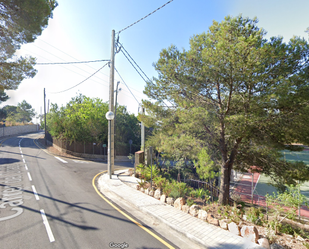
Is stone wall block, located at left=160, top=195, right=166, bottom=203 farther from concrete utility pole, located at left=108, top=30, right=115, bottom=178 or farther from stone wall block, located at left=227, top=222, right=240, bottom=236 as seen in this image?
concrete utility pole, located at left=108, top=30, right=115, bottom=178

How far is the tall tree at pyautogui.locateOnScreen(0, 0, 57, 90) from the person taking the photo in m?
8.75

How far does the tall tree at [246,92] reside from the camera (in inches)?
233

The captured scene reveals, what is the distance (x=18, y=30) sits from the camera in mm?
9477

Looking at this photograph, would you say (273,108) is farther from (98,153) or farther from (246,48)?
(98,153)

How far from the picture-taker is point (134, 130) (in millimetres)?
29266

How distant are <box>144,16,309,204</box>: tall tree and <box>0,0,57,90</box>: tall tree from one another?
7025 millimetres

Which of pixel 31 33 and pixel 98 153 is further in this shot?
pixel 98 153

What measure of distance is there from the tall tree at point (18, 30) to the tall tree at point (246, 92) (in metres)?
7.03

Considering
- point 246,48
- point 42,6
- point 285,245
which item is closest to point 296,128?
point 246,48

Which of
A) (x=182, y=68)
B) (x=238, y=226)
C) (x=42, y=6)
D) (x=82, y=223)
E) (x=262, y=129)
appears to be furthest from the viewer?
(x=42, y=6)

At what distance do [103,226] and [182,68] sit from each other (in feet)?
23.0

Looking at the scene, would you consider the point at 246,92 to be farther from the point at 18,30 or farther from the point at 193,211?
the point at 18,30

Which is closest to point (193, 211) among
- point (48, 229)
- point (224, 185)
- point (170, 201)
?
point (170, 201)

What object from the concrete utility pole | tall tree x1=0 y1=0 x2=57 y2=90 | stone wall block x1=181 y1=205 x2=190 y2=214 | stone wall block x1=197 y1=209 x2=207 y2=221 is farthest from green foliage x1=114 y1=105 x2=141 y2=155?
stone wall block x1=197 y1=209 x2=207 y2=221
